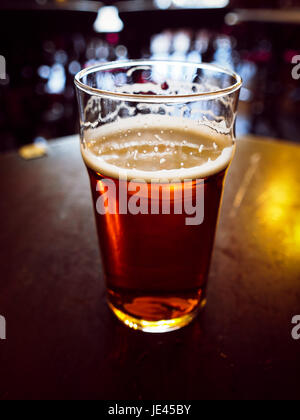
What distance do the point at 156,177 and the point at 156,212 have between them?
0.05 metres

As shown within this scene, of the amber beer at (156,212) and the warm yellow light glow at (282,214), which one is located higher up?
the amber beer at (156,212)

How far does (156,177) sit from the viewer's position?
1.65ft

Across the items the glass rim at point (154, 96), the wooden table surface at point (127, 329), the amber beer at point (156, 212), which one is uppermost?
the glass rim at point (154, 96)

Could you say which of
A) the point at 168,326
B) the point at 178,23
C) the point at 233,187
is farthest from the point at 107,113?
the point at 178,23

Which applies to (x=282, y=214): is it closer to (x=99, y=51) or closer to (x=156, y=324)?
(x=156, y=324)

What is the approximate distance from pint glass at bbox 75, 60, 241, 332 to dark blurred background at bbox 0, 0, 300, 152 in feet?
9.03

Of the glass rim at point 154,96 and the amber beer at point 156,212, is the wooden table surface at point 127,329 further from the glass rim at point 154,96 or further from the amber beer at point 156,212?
the glass rim at point 154,96

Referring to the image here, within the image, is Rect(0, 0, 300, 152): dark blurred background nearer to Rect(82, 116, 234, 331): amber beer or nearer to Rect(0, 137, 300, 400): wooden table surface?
Rect(0, 137, 300, 400): wooden table surface


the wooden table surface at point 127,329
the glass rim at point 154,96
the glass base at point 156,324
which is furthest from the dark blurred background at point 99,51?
the glass base at point 156,324

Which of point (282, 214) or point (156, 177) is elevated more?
point (156, 177)

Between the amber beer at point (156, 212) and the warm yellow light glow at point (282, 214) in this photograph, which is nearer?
the amber beer at point (156, 212)

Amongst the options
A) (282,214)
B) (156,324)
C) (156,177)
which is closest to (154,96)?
(156,177)

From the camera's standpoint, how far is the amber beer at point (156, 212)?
20.3 inches

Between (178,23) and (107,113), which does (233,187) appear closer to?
(107,113)
